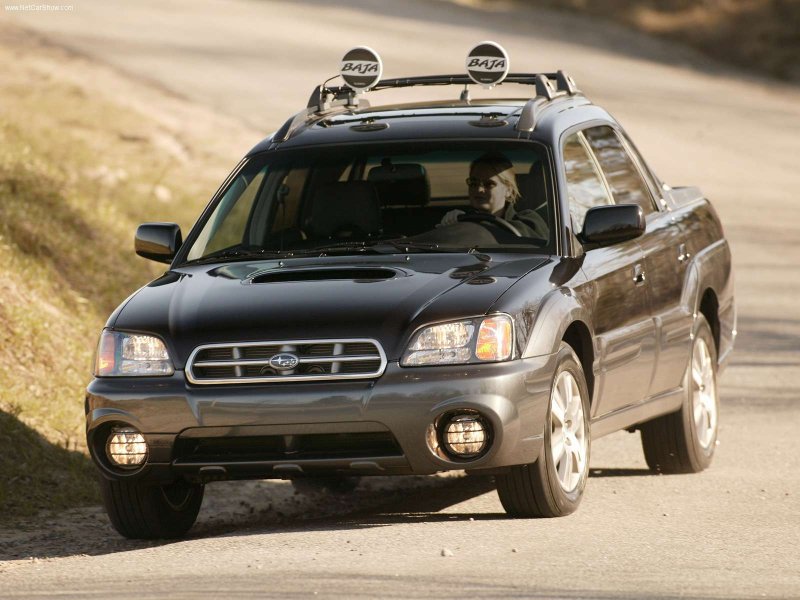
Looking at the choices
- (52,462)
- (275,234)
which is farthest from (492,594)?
(52,462)

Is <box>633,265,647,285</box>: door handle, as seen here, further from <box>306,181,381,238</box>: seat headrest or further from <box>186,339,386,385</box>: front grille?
<box>186,339,386,385</box>: front grille

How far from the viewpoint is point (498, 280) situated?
7262 mm

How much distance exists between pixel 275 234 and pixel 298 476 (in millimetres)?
1768

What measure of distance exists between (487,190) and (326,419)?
185 cm

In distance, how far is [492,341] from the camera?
6.95 meters

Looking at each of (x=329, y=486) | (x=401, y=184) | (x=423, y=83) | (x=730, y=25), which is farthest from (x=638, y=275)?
(x=730, y=25)

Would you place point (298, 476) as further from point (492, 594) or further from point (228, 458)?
point (492, 594)

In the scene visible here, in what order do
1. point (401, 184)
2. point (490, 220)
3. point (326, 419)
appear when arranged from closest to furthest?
point (326, 419), point (490, 220), point (401, 184)

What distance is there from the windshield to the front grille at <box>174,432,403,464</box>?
46.7 inches

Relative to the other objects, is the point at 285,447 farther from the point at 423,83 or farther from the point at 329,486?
the point at 423,83

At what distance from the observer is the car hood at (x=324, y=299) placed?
6938mm

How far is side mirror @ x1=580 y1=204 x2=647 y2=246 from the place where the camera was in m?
7.89

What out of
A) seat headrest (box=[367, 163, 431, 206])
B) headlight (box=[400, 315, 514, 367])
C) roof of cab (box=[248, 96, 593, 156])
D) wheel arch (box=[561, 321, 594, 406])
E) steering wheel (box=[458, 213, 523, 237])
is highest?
roof of cab (box=[248, 96, 593, 156])

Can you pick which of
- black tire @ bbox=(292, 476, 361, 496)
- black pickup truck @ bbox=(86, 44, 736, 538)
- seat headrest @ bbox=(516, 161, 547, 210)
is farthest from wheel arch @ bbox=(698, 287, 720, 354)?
black tire @ bbox=(292, 476, 361, 496)
